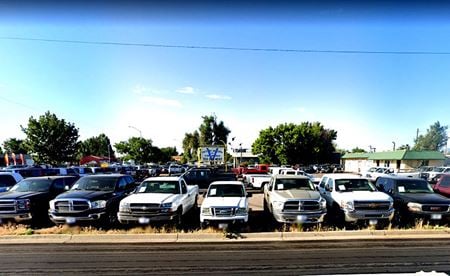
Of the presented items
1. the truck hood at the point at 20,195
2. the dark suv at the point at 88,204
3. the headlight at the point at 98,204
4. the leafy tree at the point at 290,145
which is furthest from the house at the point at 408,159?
the truck hood at the point at 20,195

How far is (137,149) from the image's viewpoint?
2495 inches

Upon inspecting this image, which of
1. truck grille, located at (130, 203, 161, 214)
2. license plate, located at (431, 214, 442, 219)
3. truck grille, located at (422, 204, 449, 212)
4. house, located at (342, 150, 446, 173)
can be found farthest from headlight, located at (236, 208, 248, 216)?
house, located at (342, 150, 446, 173)

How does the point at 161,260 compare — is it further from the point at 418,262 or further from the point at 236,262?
the point at 418,262

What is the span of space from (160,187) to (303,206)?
Result: 500 cm

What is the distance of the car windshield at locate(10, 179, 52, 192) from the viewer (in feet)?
34.7

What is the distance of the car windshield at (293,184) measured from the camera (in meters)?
10.2

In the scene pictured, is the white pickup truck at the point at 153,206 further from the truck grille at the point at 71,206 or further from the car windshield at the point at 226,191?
the truck grille at the point at 71,206

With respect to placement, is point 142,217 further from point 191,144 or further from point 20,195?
point 191,144

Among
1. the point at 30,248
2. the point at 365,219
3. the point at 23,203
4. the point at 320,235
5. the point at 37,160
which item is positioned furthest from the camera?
the point at 37,160

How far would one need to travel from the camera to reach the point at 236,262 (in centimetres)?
595

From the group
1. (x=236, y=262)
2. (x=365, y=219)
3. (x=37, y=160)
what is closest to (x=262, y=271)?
(x=236, y=262)

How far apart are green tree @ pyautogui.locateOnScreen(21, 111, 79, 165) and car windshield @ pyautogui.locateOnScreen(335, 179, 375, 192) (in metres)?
39.7

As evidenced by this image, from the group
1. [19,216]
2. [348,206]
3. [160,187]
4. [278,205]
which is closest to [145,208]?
[160,187]

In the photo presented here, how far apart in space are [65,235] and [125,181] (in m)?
3.78
